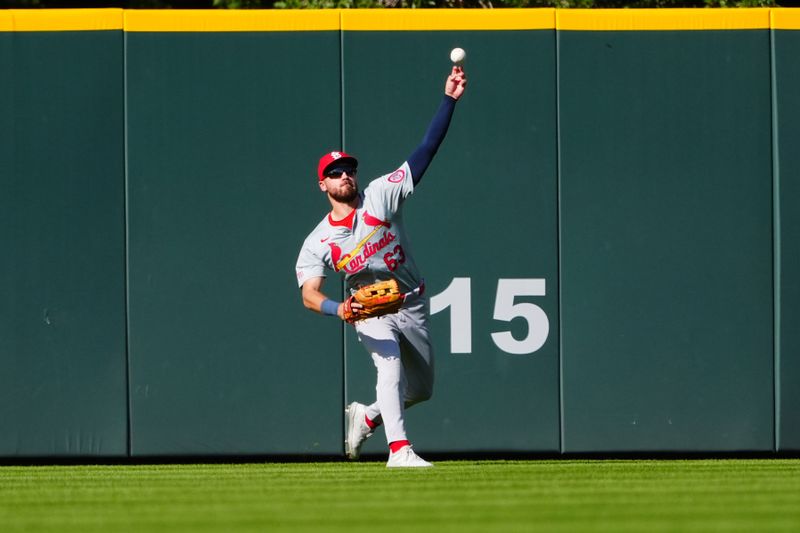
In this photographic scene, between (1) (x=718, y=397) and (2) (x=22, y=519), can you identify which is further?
(1) (x=718, y=397)

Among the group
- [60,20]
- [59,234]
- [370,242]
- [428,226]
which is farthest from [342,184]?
[60,20]

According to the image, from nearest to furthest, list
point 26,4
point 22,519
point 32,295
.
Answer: point 22,519
point 32,295
point 26,4

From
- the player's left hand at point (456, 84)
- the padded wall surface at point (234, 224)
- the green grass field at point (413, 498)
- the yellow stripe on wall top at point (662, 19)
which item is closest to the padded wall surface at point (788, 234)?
the yellow stripe on wall top at point (662, 19)

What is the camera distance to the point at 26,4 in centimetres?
1382

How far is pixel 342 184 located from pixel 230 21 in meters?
1.76

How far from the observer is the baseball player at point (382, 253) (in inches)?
281

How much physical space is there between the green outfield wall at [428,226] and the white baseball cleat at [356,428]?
62 centimetres

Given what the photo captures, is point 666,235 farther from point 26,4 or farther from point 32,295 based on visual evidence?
point 26,4

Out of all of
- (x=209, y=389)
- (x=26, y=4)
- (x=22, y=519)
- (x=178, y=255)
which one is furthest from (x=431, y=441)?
(x=26, y=4)

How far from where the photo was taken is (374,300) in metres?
6.84

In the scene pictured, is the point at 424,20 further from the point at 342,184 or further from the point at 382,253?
the point at 382,253

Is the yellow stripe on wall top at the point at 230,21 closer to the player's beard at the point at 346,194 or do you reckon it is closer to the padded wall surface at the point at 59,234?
the padded wall surface at the point at 59,234

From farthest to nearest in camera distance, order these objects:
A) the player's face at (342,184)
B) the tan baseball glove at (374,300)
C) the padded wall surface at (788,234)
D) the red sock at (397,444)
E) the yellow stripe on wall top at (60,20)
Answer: the padded wall surface at (788,234) → the yellow stripe on wall top at (60,20) → the player's face at (342,184) → the red sock at (397,444) → the tan baseball glove at (374,300)

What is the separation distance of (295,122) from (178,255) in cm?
107
